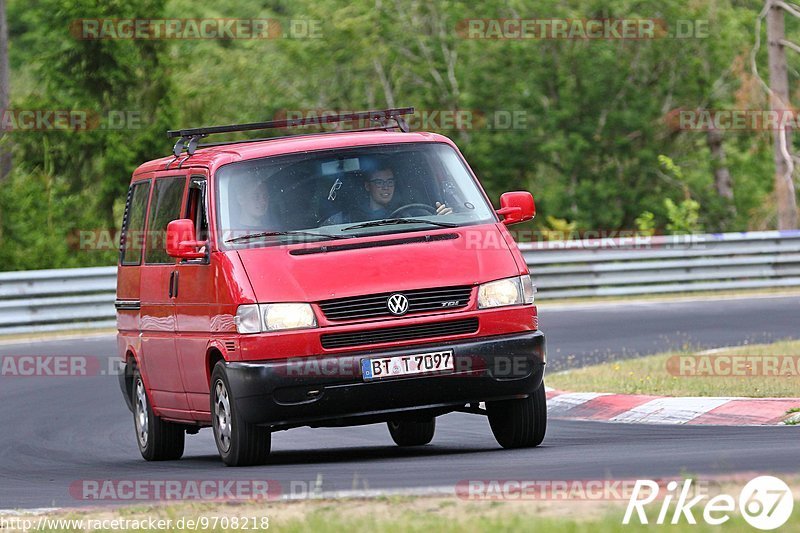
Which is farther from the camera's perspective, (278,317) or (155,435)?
(155,435)

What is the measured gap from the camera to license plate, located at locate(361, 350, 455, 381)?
945 cm

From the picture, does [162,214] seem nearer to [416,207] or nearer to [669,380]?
[416,207]

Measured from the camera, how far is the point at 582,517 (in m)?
6.39

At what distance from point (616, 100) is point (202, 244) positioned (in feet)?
105

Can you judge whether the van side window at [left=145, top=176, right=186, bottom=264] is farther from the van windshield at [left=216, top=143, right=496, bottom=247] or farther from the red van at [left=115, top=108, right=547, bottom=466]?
the van windshield at [left=216, top=143, right=496, bottom=247]

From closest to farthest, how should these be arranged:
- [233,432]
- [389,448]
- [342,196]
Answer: [233,432], [342,196], [389,448]

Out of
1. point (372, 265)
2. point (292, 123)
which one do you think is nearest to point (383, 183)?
point (372, 265)

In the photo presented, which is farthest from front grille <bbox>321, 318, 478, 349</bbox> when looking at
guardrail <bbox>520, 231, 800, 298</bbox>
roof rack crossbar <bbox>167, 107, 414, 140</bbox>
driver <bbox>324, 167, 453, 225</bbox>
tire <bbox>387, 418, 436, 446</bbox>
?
guardrail <bbox>520, 231, 800, 298</bbox>

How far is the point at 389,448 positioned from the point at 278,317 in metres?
2.52

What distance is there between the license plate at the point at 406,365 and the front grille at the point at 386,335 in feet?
0.37

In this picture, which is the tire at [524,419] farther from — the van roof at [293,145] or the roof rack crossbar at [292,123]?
the roof rack crossbar at [292,123]

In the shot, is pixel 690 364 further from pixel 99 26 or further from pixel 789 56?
pixel 789 56

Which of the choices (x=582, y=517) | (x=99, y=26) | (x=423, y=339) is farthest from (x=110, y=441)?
(x=99, y=26)

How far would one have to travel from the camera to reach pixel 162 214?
37.7ft
